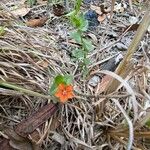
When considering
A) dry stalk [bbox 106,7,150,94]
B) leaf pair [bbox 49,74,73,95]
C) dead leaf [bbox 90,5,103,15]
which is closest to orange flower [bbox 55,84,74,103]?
leaf pair [bbox 49,74,73,95]

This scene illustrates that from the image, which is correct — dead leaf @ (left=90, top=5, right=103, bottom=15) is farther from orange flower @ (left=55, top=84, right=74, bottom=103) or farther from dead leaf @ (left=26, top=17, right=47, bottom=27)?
orange flower @ (left=55, top=84, right=74, bottom=103)

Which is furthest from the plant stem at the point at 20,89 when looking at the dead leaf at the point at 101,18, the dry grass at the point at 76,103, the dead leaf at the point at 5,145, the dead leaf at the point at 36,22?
the dead leaf at the point at 101,18

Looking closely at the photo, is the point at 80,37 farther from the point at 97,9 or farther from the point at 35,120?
the point at 97,9

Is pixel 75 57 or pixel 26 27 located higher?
pixel 26 27

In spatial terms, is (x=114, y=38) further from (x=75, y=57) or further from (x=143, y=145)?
(x=143, y=145)

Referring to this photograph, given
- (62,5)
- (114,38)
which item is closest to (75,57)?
(114,38)

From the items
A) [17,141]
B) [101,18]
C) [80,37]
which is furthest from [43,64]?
[101,18]
